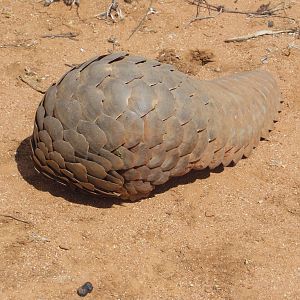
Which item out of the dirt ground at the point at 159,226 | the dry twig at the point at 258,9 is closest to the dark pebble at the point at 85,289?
the dirt ground at the point at 159,226

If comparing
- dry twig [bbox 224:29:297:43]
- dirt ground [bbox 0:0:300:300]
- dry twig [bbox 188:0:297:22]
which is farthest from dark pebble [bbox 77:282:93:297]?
dry twig [bbox 188:0:297:22]

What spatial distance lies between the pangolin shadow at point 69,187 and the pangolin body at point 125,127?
22 centimetres

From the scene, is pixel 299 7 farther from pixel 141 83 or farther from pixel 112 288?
pixel 112 288

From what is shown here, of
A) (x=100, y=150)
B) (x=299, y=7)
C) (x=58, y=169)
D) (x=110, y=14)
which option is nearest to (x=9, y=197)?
(x=58, y=169)

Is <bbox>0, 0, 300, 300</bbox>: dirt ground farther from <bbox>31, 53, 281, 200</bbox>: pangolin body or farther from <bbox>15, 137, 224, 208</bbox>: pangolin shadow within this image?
<bbox>31, 53, 281, 200</bbox>: pangolin body

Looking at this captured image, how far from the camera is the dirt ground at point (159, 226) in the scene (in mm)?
4348

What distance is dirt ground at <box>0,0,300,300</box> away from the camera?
4348 mm

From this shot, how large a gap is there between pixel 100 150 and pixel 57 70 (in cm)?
227

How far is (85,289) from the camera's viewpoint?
13.9ft

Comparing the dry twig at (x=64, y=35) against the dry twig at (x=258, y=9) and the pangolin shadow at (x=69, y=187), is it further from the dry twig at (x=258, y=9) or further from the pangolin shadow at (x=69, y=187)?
the pangolin shadow at (x=69, y=187)

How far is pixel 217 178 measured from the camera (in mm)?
5246

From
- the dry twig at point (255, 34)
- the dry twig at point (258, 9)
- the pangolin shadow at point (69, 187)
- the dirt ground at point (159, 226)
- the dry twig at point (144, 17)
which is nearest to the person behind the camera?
the dirt ground at point (159, 226)

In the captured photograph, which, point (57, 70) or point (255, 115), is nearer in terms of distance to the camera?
point (255, 115)

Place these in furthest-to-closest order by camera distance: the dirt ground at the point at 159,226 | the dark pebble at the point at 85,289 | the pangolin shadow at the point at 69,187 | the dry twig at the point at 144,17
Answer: the dry twig at the point at 144,17 → the pangolin shadow at the point at 69,187 → the dirt ground at the point at 159,226 → the dark pebble at the point at 85,289
